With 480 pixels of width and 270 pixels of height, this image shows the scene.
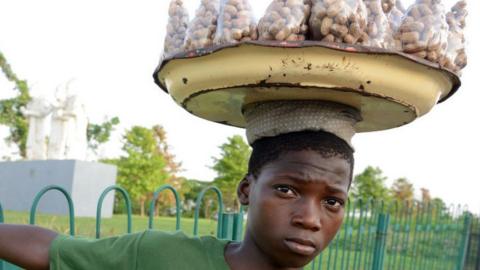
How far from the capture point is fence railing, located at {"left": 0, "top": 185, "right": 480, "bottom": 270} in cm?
252

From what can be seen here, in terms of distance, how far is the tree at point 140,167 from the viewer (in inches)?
977

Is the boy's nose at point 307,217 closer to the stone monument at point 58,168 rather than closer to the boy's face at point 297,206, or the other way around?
the boy's face at point 297,206

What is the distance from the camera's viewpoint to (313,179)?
151 centimetres

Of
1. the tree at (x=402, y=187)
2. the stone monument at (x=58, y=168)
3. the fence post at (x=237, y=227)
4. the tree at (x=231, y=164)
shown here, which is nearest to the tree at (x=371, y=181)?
the tree at (x=402, y=187)

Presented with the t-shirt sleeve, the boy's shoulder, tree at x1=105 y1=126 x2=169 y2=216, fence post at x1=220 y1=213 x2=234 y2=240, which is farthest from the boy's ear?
tree at x1=105 y1=126 x2=169 y2=216

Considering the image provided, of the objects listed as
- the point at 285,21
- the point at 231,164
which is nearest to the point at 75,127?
the point at 231,164

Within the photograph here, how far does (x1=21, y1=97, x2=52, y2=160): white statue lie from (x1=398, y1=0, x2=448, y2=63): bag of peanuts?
16324mm

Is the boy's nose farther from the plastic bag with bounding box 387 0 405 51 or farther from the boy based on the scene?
the plastic bag with bounding box 387 0 405 51

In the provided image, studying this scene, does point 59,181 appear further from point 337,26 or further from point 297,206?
point 337,26

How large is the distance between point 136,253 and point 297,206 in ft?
1.50

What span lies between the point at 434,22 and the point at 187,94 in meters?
0.68

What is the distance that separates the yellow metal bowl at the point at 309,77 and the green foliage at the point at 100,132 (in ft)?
91.9

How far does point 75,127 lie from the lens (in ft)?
53.2

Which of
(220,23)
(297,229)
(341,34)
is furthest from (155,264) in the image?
(341,34)
